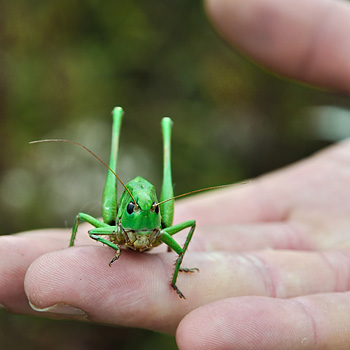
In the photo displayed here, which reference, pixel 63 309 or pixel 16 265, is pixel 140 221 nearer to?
pixel 63 309

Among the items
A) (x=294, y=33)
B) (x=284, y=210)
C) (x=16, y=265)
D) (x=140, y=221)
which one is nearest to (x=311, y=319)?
(x=140, y=221)

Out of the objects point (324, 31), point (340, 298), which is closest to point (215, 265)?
point (340, 298)

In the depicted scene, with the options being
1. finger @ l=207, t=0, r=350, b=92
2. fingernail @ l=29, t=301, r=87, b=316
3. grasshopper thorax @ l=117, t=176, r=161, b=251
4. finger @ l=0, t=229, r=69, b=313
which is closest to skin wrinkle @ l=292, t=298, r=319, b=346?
grasshopper thorax @ l=117, t=176, r=161, b=251

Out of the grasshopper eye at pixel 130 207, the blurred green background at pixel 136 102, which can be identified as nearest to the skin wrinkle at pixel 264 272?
the grasshopper eye at pixel 130 207

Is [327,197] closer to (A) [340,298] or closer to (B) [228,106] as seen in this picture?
(A) [340,298]

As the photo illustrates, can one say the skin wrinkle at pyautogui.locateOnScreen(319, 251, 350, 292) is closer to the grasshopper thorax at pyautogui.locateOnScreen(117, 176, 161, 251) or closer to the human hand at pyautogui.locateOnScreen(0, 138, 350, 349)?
the human hand at pyautogui.locateOnScreen(0, 138, 350, 349)

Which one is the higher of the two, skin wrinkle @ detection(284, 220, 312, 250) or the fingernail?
skin wrinkle @ detection(284, 220, 312, 250)
